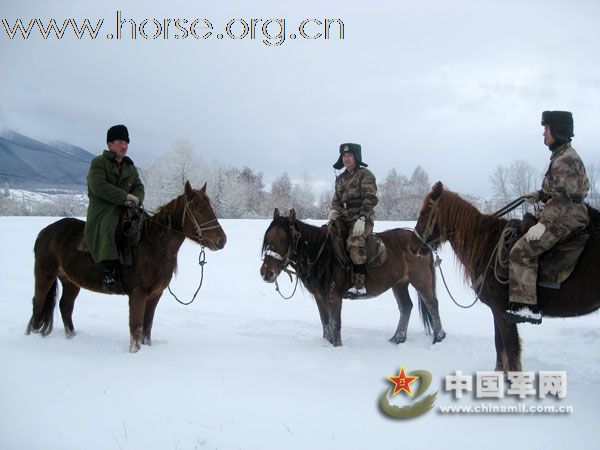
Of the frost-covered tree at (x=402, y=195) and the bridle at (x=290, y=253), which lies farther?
the frost-covered tree at (x=402, y=195)

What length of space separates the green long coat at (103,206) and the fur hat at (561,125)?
5836mm

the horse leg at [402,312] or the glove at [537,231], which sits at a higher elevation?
the glove at [537,231]

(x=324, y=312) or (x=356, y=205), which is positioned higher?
(x=356, y=205)

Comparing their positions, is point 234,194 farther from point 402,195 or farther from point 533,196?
point 533,196

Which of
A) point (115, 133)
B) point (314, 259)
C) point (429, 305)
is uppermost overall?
point (115, 133)

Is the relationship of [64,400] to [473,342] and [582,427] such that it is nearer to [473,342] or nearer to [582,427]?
[582,427]

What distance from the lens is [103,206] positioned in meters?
5.52

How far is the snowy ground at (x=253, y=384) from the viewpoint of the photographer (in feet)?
10.6

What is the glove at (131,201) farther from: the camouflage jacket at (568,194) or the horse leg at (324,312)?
the camouflage jacket at (568,194)

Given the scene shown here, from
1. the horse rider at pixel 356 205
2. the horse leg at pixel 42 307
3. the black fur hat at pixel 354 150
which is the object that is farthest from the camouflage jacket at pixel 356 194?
the horse leg at pixel 42 307

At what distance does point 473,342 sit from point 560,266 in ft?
8.67

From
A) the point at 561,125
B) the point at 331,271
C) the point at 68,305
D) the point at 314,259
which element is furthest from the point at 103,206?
the point at 561,125

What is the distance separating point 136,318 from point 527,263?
17.7 feet

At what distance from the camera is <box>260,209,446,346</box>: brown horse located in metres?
5.93
